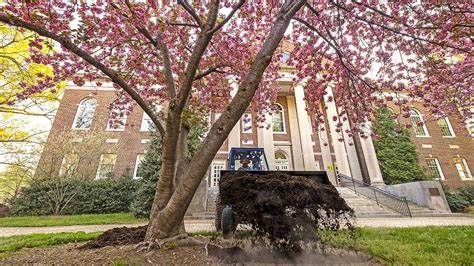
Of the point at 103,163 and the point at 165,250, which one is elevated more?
the point at 103,163

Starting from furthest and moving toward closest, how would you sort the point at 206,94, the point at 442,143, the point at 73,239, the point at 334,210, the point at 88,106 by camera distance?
the point at 442,143
the point at 88,106
the point at 206,94
the point at 73,239
the point at 334,210

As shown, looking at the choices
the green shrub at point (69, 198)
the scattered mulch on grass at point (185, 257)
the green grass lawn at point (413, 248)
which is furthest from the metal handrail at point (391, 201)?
the green shrub at point (69, 198)

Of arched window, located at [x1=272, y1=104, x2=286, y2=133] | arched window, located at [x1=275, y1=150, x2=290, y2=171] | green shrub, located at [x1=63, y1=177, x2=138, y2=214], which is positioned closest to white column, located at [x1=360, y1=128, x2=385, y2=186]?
arched window, located at [x1=275, y1=150, x2=290, y2=171]

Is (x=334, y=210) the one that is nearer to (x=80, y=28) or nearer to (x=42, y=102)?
(x=80, y=28)

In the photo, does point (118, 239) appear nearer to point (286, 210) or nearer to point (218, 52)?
point (286, 210)

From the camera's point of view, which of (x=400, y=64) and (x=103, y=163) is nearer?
(x=400, y=64)

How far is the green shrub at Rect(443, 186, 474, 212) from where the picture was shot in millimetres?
13045

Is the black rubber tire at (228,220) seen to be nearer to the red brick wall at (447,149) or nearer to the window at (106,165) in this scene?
the window at (106,165)

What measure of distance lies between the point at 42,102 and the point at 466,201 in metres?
23.6

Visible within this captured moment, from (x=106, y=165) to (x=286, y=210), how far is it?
14.3 m

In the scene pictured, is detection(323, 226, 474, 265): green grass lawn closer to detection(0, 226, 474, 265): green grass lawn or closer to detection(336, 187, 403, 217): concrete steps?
detection(0, 226, 474, 265): green grass lawn

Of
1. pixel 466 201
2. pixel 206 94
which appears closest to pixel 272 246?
pixel 206 94

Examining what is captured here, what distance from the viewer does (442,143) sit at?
58.1 ft

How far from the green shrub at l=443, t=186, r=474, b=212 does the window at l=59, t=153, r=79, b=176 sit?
71.8ft
